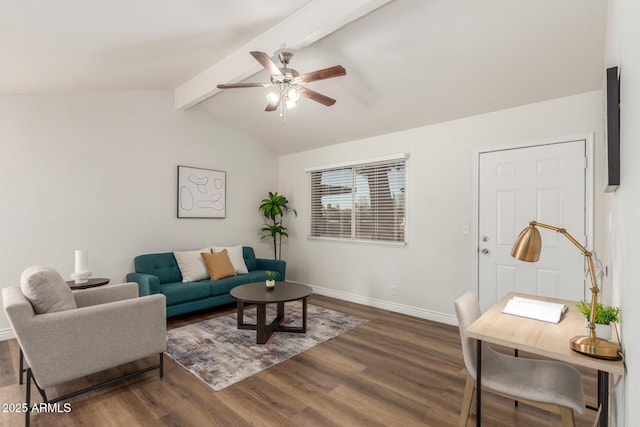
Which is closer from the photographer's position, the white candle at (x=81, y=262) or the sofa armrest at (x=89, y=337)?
the sofa armrest at (x=89, y=337)

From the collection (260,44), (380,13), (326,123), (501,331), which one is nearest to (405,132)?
(326,123)

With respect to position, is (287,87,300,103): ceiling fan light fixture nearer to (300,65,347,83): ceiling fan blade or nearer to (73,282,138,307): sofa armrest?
(300,65,347,83): ceiling fan blade

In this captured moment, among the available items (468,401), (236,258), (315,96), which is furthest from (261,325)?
(315,96)

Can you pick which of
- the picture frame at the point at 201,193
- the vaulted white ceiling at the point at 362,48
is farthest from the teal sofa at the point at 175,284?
the vaulted white ceiling at the point at 362,48

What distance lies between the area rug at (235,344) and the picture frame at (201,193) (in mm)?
1703

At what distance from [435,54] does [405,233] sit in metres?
→ 2.19

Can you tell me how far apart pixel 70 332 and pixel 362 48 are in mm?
3261

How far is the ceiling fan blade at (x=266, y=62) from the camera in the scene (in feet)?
7.90

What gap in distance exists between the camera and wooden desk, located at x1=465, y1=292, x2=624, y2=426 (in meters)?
1.29

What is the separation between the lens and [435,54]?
9.86 feet

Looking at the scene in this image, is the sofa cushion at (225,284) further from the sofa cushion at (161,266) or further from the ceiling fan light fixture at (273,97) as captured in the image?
the ceiling fan light fixture at (273,97)

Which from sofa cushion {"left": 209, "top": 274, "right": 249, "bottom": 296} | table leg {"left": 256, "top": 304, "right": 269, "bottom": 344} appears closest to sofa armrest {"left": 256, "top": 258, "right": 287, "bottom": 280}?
sofa cushion {"left": 209, "top": 274, "right": 249, "bottom": 296}

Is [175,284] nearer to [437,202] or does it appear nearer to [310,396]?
[310,396]

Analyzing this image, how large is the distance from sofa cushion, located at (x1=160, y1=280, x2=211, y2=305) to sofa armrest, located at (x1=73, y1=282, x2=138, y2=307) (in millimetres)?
809
